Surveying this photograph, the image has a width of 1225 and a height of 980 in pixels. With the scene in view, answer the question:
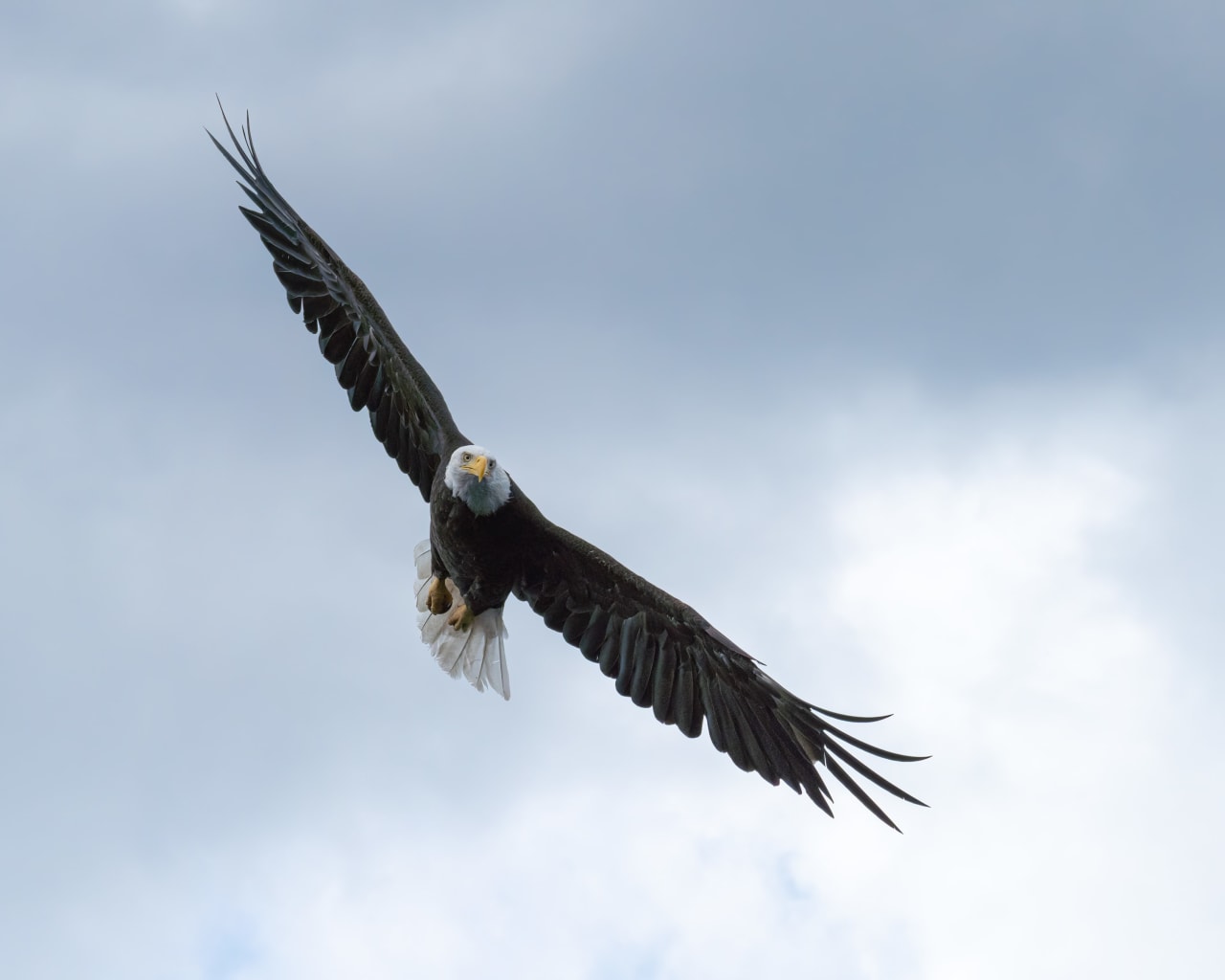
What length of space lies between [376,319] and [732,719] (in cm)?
347

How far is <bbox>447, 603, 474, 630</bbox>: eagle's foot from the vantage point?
1115 cm

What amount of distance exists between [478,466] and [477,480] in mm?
236

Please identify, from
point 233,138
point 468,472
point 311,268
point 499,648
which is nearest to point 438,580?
point 499,648

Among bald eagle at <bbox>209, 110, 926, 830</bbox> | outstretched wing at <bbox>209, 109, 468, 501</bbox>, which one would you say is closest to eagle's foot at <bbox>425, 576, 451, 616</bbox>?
bald eagle at <bbox>209, 110, 926, 830</bbox>

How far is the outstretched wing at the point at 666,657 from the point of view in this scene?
9.97 meters

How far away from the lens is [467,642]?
11383 millimetres

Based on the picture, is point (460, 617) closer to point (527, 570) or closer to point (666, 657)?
point (527, 570)

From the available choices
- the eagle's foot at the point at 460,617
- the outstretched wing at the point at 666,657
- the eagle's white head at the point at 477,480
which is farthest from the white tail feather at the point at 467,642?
the eagle's white head at the point at 477,480

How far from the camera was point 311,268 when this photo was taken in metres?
A: 9.90

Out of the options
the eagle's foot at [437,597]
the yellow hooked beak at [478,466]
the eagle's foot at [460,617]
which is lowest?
the yellow hooked beak at [478,466]

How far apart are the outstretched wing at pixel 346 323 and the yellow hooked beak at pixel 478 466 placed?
0.41m

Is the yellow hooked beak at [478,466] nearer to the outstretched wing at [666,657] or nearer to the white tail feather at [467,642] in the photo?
the outstretched wing at [666,657]

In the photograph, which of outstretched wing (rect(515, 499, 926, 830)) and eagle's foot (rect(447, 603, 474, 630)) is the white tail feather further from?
outstretched wing (rect(515, 499, 926, 830))

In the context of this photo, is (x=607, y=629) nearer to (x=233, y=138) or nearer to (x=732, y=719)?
(x=732, y=719)
